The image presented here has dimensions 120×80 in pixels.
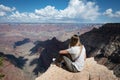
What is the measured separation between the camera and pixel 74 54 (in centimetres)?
942

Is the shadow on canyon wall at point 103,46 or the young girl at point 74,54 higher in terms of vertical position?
the young girl at point 74,54

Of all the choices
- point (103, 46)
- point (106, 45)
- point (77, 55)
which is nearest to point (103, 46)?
point (103, 46)

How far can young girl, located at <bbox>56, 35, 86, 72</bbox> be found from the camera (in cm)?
923

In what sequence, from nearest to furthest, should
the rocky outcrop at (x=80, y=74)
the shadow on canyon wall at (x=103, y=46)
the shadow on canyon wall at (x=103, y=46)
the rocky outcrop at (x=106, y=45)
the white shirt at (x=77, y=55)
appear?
the white shirt at (x=77, y=55)
the rocky outcrop at (x=80, y=74)
the rocky outcrop at (x=106, y=45)
the shadow on canyon wall at (x=103, y=46)
the shadow on canyon wall at (x=103, y=46)

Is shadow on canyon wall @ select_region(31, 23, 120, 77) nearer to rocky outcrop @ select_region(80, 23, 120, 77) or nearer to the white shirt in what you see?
rocky outcrop @ select_region(80, 23, 120, 77)

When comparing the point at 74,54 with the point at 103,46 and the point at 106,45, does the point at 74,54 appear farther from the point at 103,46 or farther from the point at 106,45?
the point at 103,46

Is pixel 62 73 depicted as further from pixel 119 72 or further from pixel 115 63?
pixel 115 63

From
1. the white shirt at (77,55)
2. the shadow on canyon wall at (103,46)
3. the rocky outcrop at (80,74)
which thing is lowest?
the shadow on canyon wall at (103,46)

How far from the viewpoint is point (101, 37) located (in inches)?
4449

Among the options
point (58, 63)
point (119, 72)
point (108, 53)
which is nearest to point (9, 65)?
point (108, 53)

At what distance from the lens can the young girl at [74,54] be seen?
30.3ft

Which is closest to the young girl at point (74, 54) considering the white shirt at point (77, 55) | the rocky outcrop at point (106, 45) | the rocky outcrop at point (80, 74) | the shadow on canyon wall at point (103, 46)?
the white shirt at point (77, 55)

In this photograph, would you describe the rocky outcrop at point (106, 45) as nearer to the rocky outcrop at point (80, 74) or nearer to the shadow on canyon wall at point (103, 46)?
the shadow on canyon wall at point (103, 46)

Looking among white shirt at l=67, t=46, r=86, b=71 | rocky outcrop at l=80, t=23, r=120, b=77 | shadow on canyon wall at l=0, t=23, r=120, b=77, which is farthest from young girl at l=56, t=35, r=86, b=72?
rocky outcrop at l=80, t=23, r=120, b=77
